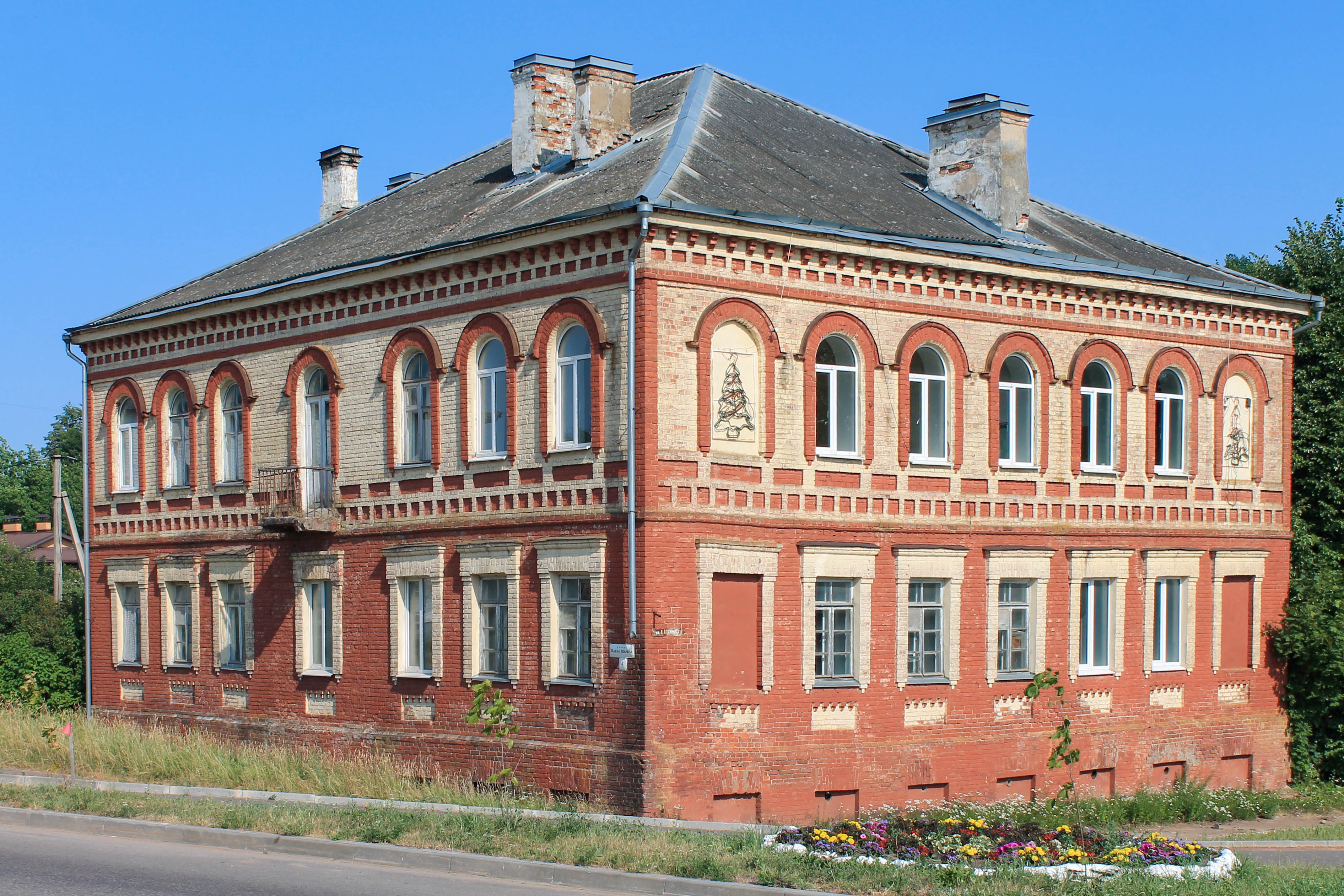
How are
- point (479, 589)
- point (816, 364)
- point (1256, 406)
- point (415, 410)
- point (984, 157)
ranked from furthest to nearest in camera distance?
point (1256, 406) → point (984, 157) → point (415, 410) → point (479, 589) → point (816, 364)

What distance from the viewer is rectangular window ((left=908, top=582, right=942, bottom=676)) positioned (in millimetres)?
25094

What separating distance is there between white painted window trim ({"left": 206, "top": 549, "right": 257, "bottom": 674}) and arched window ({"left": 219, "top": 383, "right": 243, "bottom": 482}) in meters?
1.42

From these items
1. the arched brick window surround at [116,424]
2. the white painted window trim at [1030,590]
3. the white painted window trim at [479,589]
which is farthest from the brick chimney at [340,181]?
the white painted window trim at [1030,590]

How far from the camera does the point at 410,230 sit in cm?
2808

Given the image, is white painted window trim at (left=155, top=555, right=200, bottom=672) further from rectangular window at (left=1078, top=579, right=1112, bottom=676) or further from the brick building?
rectangular window at (left=1078, top=579, right=1112, bottom=676)

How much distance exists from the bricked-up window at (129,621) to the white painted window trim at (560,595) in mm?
11864

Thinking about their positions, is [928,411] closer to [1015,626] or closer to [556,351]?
[1015,626]

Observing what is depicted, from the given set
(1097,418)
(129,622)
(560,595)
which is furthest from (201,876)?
(129,622)

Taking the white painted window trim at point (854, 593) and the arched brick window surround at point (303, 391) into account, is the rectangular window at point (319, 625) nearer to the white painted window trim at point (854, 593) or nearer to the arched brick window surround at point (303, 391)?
the arched brick window surround at point (303, 391)

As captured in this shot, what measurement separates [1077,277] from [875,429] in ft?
15.9

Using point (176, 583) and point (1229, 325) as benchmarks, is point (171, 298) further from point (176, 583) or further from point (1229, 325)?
point (1229, 325)

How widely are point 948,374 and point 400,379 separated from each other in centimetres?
855

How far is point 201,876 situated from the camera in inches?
634

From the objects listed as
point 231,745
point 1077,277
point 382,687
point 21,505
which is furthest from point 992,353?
point 21,505
